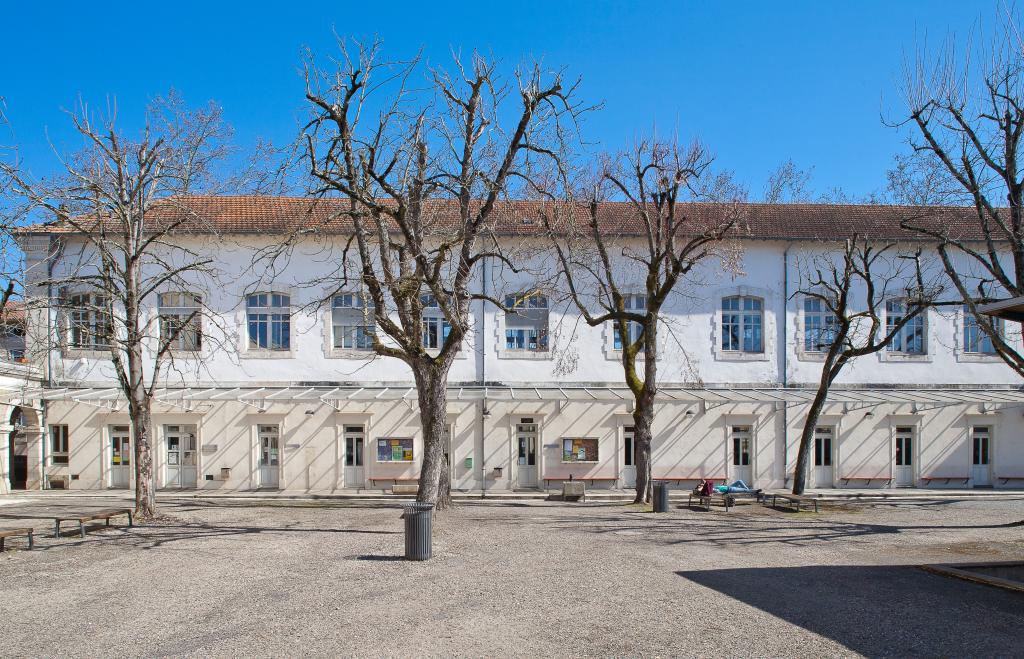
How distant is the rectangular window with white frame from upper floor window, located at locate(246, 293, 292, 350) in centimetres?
625

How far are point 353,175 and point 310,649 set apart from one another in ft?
31.5

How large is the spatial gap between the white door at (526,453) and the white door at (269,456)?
7.34 metres

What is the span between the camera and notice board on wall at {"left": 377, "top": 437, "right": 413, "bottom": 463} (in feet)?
80.8

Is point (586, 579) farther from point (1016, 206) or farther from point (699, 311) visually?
point (699, 311)

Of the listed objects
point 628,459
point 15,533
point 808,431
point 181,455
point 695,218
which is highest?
point 695,218

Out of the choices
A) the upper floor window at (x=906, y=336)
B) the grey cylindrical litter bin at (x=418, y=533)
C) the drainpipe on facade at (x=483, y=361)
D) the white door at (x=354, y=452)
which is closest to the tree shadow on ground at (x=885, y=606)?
the grey cylindrical litter bin at (x=418, y=533)

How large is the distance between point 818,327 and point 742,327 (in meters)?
2.58

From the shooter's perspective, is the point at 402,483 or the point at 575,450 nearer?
the point at 402,483

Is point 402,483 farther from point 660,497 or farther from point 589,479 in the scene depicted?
point 660,497

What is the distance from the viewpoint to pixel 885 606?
8875 mm

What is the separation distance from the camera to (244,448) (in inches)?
965

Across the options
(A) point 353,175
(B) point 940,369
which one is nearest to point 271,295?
(A) point 353,175

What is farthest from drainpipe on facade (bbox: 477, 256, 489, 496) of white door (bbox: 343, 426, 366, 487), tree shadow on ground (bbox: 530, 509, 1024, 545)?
tree shadow on ground (bbox: 530, 509, 1024, 545)

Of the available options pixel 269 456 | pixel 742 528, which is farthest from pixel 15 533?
pixel 742 528
